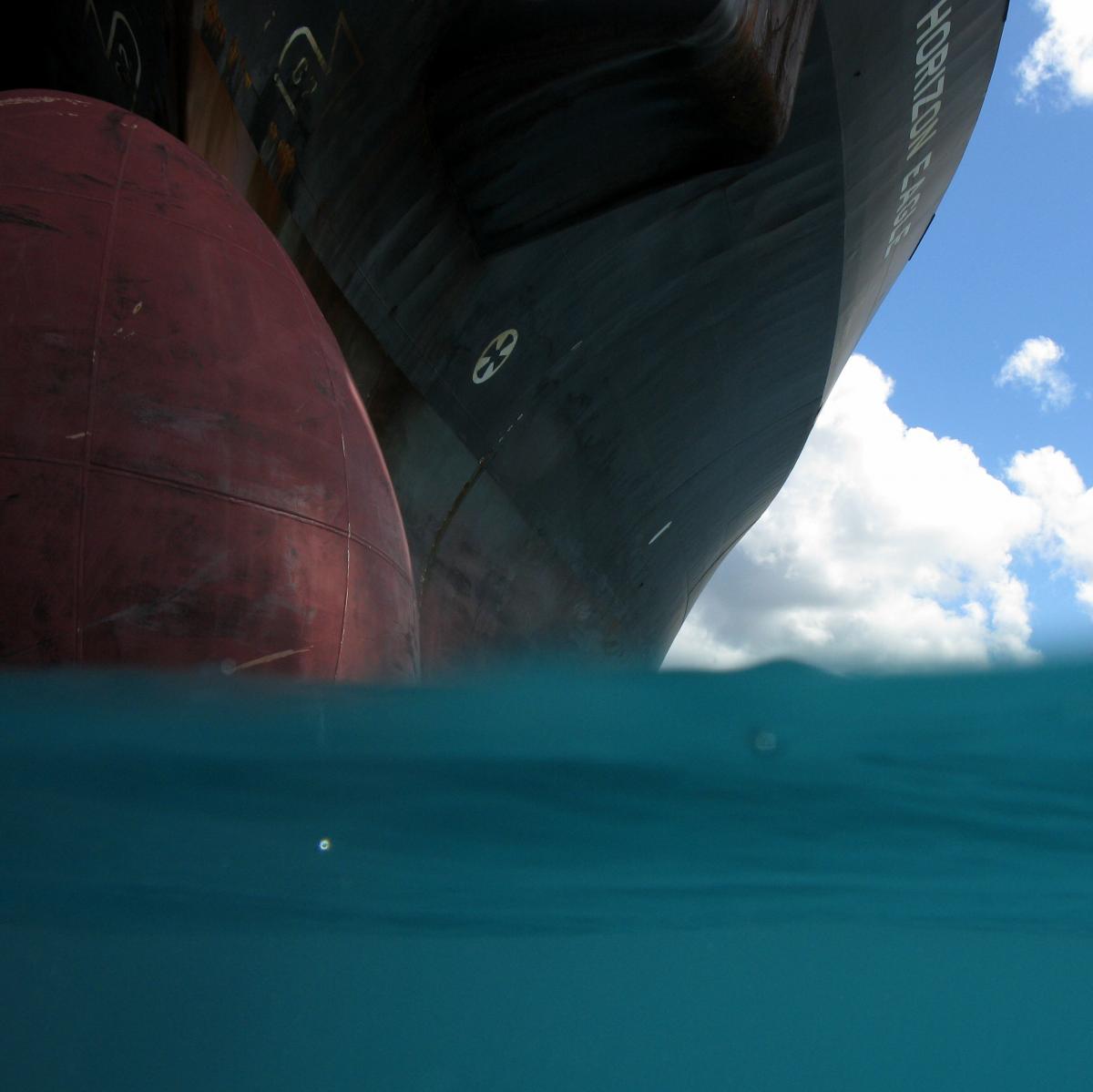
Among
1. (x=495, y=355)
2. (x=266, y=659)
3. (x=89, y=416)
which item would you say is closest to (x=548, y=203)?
(x=495, y=355)

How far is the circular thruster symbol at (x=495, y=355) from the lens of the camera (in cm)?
945

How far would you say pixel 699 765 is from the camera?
13.7ft

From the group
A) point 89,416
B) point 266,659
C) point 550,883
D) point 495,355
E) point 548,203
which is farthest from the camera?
point 495,355

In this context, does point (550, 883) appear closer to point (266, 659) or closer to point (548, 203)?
point (266, 659)

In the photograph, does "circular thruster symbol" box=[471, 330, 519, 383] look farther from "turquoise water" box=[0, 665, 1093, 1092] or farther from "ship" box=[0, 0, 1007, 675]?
"turquoise water" box=[0, 665, 1093, 1092]

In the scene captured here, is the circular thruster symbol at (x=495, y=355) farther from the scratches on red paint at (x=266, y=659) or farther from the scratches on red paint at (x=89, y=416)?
the scratches on red paint at (x=266, y=659)

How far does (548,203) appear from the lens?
8.52m

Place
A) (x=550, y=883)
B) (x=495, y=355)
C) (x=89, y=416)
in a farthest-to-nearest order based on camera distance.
Result: (x=495, y=355) → (x=550, y=883) → (x=89, y=416)

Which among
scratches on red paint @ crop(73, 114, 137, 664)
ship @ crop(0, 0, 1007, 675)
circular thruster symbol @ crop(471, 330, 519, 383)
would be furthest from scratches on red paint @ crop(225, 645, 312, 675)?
circular thruster symbol @ crop(471, 330, 519, 383)

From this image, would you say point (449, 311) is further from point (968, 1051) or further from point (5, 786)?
point (968, 1051)

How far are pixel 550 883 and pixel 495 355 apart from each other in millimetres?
5420

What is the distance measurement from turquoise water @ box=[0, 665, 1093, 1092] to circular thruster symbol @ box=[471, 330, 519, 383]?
5.02 meters

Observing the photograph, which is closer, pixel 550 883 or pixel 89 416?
pixel 89 416

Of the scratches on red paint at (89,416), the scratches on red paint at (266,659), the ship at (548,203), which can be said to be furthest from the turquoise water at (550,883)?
the ship at (548,203)
